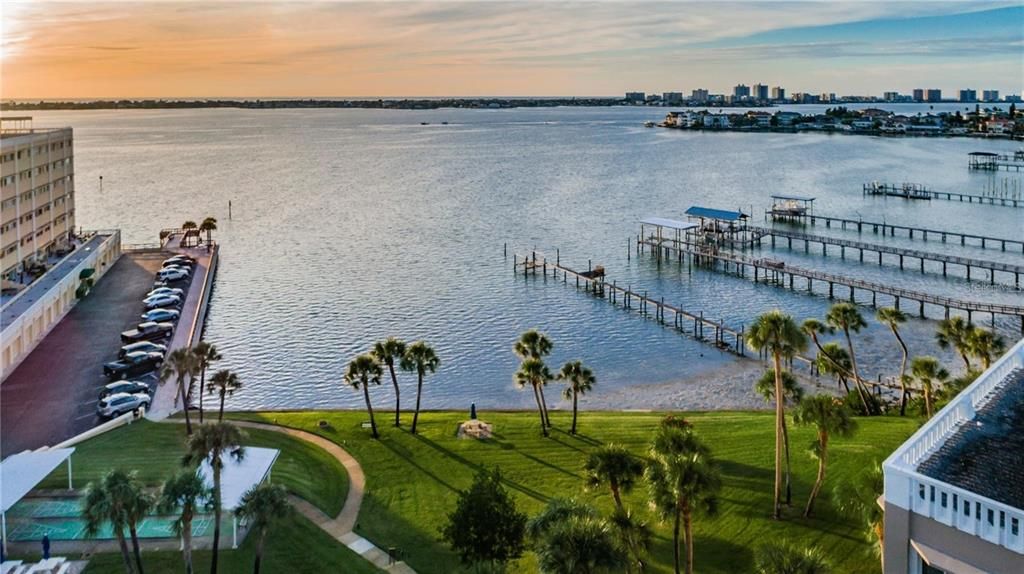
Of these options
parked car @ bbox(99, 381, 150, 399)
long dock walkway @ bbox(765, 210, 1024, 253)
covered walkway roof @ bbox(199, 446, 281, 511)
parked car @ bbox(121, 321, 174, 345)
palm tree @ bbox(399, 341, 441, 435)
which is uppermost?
long dock walkway @ bbox(765, 210, 1024, 253)

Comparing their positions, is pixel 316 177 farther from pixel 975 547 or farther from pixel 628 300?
pixel 975 547

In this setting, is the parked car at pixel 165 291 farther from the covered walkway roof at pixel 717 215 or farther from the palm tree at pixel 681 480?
the covered walkway roof at pixel 717 215

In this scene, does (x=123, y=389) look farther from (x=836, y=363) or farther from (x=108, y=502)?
(x=836, y=363)

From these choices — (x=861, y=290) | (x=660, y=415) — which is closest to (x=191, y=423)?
(x=660, y=415)

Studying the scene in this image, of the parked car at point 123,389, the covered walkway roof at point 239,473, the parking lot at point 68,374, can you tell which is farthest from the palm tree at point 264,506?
the parked car at point 123,389

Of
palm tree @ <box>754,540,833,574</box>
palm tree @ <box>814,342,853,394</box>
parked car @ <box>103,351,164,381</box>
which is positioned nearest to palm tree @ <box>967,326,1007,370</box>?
palm tree @ <box>814,342,853,394</box>

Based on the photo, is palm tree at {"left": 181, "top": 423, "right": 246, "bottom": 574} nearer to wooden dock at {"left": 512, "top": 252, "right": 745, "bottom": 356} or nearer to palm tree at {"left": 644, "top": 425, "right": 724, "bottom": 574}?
palm tree at {"left": 644, "top": 425, "right": 724, "bottom": 574}
